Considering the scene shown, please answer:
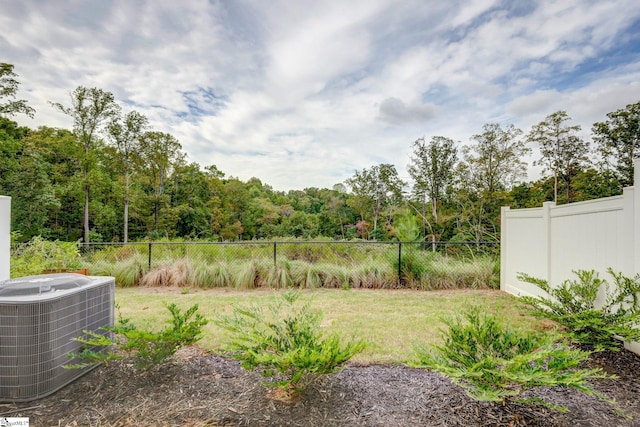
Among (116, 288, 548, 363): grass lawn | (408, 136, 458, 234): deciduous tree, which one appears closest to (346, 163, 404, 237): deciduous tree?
(408, 136, 458, 234): deciduous tree

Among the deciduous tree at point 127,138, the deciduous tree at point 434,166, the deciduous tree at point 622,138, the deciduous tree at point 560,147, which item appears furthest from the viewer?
the deciduous tree at point 127,138

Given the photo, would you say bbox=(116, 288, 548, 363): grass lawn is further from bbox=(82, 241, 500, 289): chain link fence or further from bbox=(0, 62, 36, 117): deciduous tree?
bbox=(0, 62, 36, 117): deciduous tree

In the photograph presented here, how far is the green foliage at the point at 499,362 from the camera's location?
153 cm

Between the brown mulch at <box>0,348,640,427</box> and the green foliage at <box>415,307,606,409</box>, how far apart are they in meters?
0.16

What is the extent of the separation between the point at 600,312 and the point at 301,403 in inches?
103

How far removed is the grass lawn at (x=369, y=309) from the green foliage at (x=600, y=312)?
0.51m

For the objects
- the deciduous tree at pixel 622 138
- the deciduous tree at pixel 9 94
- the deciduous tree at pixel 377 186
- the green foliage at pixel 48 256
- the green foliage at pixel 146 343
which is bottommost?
the green foliage at pixel 146 343

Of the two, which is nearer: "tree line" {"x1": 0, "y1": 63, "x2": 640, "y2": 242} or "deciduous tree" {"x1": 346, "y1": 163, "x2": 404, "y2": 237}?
"tree line" {"x1": 0, "y1": 63, "x2": 640, "y2": 242}

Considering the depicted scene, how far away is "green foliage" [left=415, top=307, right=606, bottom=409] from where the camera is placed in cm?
153

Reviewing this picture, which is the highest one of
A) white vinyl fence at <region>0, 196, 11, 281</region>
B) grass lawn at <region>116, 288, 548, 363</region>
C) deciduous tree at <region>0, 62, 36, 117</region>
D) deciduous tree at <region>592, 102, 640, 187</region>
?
deciduous tree at <region>0, 62, 36, 117</region>

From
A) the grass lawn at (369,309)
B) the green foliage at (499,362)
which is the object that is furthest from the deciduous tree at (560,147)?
A: the green foliage at (499,362)

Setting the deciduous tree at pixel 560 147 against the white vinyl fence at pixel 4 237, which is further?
the deciduous tree at pixel 560 147

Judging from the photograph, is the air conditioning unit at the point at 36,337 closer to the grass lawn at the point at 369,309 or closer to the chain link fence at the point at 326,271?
the grass lawn at the point at 369,309

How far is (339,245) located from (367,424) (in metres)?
6.24
